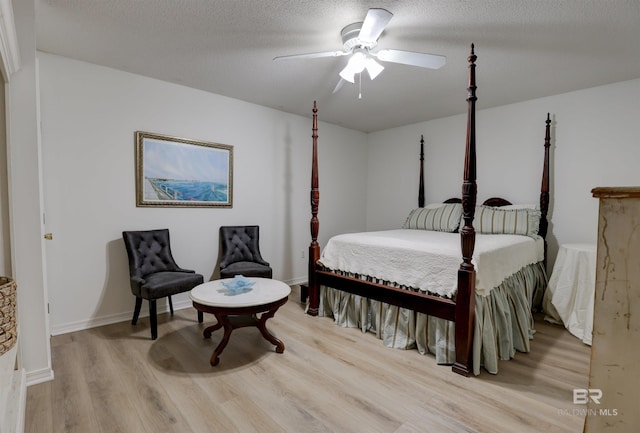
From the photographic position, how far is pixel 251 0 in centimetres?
187

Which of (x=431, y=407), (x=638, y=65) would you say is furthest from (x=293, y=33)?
(x=638, y=65)

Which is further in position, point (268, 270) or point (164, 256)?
point (268, 270)

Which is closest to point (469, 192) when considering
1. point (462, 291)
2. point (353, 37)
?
point (462, 291)

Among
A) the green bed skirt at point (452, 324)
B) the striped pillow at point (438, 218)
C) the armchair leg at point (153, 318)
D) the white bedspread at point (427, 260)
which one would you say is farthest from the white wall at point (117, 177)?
the striped pillow at point (438, 218)

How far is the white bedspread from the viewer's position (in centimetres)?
220

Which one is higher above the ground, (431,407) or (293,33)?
(293,33)

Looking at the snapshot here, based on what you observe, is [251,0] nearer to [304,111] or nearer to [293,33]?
[293,33]

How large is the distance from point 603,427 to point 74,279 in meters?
3.50

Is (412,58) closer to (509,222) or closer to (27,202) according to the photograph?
(509,222)

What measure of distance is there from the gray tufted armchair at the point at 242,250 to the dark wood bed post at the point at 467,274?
1900 millimetres

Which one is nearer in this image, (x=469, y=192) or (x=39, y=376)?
(x=39, y=376)

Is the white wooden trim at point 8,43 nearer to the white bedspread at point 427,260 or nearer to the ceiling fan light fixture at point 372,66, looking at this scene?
the ceiling fan light fixture at point 372,66

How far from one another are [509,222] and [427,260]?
1.61 metres

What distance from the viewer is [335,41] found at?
93.0 inches
